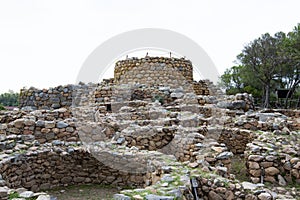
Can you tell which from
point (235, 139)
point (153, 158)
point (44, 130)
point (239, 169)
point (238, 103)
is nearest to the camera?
point (153, 158)

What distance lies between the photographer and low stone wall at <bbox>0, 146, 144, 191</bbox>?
222 inches

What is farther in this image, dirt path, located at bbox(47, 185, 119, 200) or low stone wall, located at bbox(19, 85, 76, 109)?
low stone wall, located at bbox(19, 85, 76, 109)

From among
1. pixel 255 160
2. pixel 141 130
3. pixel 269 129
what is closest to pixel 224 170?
pixel 255 160

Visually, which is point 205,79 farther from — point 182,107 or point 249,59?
point 249,59

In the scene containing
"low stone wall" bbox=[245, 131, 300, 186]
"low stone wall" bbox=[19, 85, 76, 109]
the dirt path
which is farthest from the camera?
"low stone wall" bbox=[19, 85, 76, 109]

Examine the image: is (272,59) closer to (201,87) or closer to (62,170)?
(201,87)

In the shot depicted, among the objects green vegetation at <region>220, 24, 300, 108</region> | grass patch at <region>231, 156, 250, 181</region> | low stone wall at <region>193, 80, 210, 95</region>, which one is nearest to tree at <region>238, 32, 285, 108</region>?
green vegetation at <region>220, 24, 300, 108</region>

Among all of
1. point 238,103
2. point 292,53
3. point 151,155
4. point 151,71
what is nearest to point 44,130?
point 151,155

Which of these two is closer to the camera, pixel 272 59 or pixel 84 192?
pixel 84 192

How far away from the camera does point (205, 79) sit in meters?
17.6

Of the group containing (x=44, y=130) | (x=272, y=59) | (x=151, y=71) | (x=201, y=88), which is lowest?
(x=44, y=130)

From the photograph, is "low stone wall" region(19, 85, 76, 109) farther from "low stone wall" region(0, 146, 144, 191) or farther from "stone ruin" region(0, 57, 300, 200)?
"low stone wall" region(0, 146, 144, 191)

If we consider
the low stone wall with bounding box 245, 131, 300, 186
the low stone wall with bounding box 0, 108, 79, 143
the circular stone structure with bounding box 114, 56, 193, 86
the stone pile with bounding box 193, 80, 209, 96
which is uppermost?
the circular stone structure with bounding box 114, 56, 193, 86

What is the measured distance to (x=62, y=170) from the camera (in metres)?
6.04
